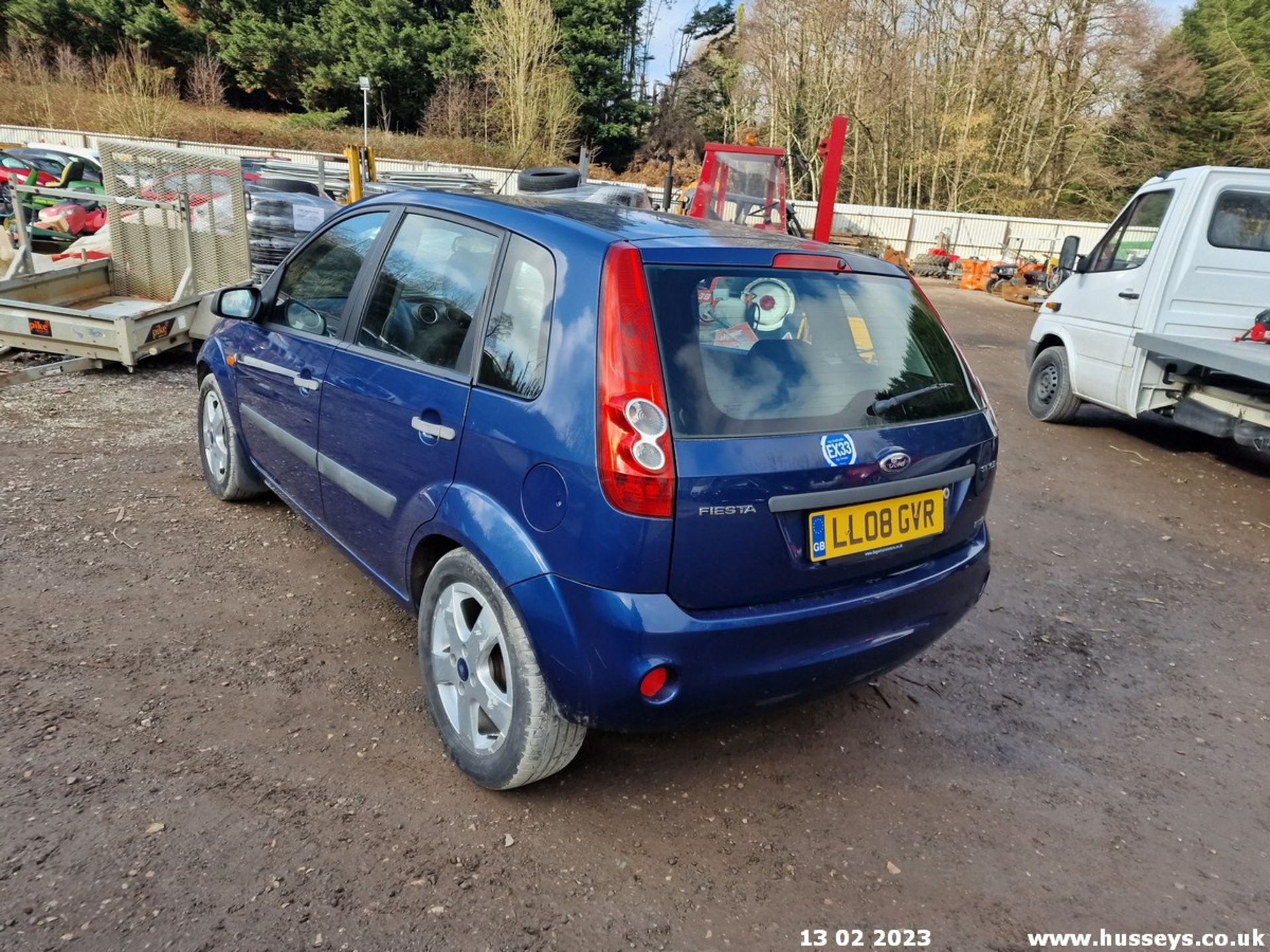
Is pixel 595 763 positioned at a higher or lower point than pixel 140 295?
lower

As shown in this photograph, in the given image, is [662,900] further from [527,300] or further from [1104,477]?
[1104,477]

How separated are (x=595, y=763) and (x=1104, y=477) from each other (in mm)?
5495

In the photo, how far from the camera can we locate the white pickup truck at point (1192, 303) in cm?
609

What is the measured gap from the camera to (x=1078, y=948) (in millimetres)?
2176

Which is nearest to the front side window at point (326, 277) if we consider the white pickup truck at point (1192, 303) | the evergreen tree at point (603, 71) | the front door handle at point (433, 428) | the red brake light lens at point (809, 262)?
the front door handle at point (433, 428)

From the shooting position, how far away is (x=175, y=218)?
7762mm

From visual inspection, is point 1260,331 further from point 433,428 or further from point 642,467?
point 433,428

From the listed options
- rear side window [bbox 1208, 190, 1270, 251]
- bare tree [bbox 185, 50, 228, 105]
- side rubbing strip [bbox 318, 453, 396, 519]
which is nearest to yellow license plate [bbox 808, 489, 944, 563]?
side rubbing strip [bbox 318, 453, 396, 519]

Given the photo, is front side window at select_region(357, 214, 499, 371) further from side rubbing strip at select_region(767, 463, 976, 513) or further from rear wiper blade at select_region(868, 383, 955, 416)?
rear wiper blade at select_region(868, 383, 955, 416)

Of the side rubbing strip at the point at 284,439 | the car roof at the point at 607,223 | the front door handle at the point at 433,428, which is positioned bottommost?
the side rubbing strip at the point at 284,439

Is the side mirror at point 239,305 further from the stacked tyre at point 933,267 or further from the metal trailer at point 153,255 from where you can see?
the stacked tyre at point 933,267

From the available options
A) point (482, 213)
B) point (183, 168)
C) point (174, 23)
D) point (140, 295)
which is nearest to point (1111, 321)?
point (482, 213)

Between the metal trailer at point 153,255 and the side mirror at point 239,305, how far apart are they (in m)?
3.74

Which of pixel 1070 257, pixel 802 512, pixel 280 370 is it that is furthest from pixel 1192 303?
pixel 280 370
